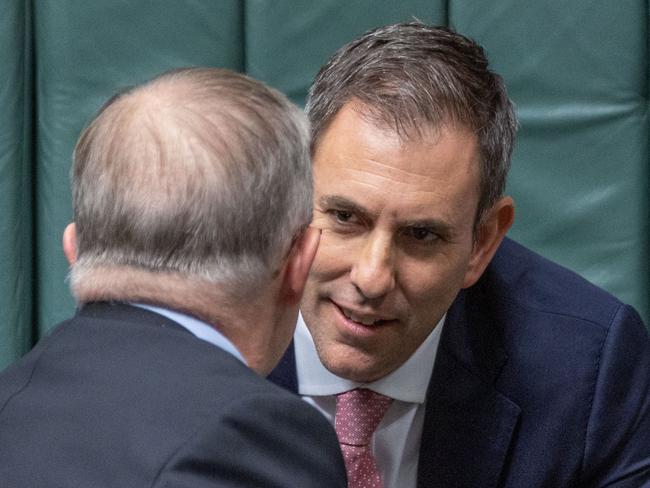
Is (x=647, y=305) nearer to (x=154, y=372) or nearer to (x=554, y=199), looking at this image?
(x=554, y=199)

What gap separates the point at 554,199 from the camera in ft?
6.30

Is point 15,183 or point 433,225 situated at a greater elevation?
point 433,225

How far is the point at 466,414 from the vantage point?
1.49m

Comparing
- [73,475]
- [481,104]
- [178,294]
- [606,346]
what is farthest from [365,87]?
[73,475]

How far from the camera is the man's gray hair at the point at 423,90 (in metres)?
1.40

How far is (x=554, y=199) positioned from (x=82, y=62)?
2.45ft

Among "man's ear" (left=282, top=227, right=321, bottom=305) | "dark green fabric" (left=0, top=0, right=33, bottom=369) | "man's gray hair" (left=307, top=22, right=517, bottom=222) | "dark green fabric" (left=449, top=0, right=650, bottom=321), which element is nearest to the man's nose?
"man's gray hair" (left=307, top=22, right=517, bottom=222)

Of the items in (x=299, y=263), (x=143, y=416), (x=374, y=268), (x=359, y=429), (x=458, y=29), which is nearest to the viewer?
(x=143, y=416)

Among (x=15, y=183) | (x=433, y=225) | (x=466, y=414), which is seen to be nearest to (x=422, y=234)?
(x=433, y=225)

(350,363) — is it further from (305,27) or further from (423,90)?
(305,27)

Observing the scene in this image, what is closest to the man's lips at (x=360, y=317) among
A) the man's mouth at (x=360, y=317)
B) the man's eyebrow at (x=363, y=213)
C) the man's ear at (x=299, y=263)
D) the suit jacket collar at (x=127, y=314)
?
the man's mouth at (x=360, y=317)

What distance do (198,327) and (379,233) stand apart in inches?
18.6

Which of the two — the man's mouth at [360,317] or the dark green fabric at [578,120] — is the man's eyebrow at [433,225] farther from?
the dark green fabric at [578,120]

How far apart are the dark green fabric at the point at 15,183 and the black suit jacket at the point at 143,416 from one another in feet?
3.42
